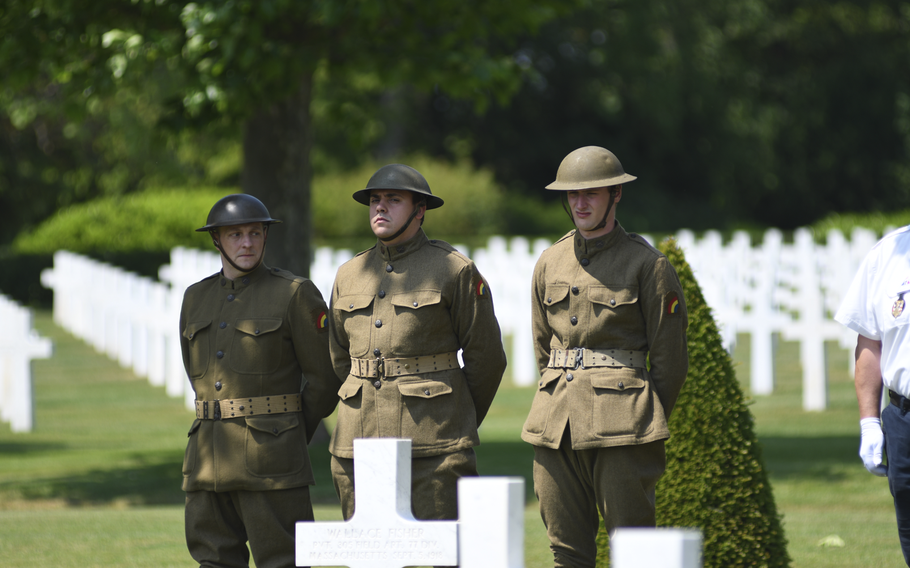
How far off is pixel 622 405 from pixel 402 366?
850 millimetres

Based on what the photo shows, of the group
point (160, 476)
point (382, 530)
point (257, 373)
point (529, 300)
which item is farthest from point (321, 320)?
point (529, 300)

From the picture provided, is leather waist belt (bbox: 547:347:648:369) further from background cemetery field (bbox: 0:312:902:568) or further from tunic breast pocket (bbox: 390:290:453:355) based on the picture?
background cemetery field (bbox: 0:312:902:568)

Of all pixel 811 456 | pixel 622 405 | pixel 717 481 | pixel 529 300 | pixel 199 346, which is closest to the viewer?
pixel 622 405

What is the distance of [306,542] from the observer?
11.7 feet

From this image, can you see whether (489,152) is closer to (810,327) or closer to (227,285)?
(810,327)

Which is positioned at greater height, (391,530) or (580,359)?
(580,359)

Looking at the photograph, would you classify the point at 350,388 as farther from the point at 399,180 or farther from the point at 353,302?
the point at 399,180

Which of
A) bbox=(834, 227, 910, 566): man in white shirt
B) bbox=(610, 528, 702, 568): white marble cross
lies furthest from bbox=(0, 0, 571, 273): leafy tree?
bbox=(610, 528, 702, 568): white marble cross

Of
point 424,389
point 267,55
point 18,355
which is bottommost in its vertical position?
point 424,389

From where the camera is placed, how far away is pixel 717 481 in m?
4.97

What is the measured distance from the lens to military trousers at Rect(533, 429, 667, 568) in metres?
4.22

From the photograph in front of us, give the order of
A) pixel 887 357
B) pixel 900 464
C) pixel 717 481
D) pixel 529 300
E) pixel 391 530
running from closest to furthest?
1. pixel 391 530
2. pixel 900 464
3. pixel 887 357
4. pixel 717 481
5. pixel 529 300

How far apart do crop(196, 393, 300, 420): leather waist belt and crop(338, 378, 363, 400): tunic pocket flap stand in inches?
9.7

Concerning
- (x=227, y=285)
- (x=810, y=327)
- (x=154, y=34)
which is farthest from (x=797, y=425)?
(x=227, y=285)
